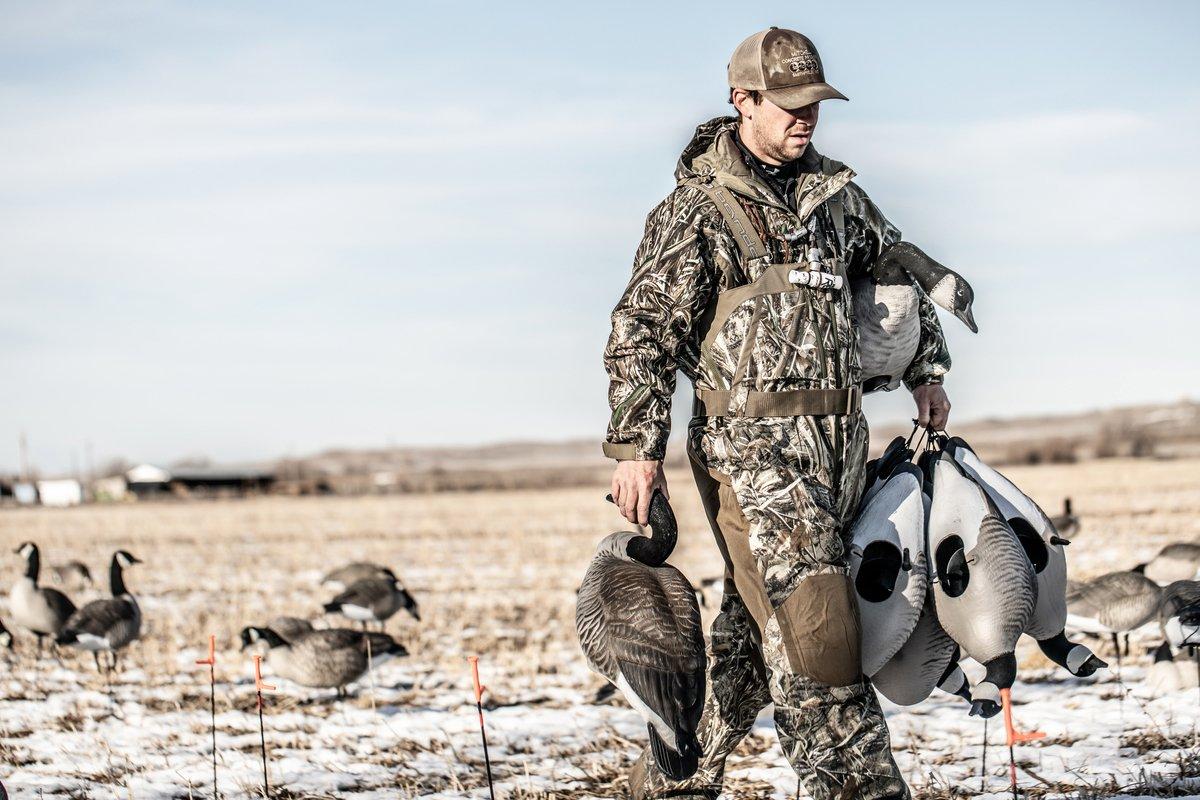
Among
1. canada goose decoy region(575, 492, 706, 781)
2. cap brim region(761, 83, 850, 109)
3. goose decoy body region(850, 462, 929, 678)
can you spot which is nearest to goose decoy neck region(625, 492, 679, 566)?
canada goose decoy region(575, 492, 706, 781)

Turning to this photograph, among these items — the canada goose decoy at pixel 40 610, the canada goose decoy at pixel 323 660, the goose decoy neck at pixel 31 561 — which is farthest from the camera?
the goose decoy neck at pixel 31 561

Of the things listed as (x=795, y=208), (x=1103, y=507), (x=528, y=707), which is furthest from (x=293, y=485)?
(x=795, y=208)

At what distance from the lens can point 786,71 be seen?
427 centimetres

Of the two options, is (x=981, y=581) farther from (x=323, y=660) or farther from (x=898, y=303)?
(x=323, y=660)

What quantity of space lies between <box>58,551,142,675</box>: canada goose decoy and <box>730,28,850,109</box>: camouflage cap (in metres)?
7.60

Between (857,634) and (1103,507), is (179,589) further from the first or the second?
(1103,507)

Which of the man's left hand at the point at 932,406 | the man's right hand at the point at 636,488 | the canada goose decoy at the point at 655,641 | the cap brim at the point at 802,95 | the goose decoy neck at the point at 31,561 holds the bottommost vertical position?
the goose decoy neck at the point at 31,561

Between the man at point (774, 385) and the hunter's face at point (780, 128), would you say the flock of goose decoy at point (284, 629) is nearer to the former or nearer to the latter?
the man at point (774, 385)

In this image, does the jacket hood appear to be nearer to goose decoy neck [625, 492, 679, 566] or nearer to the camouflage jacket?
the camouflage jacket

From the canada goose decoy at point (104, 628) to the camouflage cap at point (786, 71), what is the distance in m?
7.60

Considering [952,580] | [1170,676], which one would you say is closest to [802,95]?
[952,580]

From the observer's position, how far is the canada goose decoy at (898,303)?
4542mm

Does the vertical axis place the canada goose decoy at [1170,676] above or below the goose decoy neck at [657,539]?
below

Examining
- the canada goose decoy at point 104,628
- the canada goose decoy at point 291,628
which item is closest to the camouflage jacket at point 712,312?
the canada goose decoy at point 291,628
